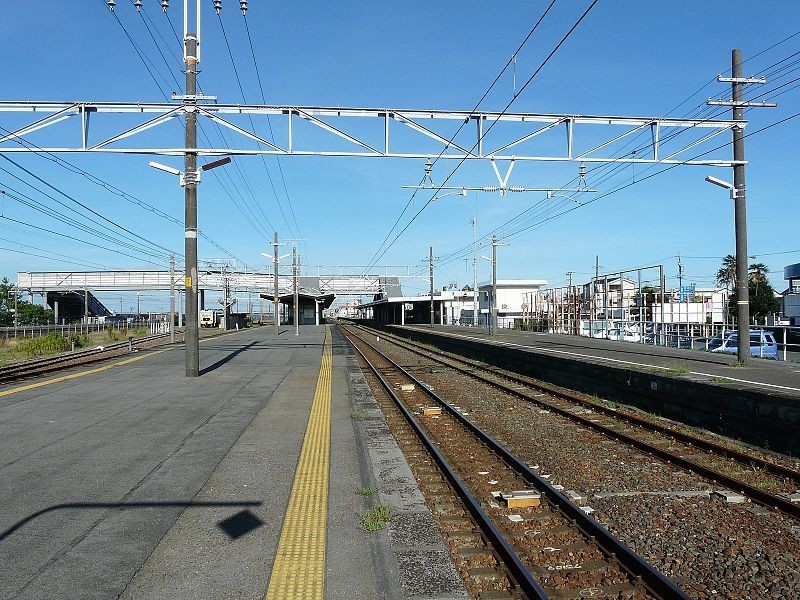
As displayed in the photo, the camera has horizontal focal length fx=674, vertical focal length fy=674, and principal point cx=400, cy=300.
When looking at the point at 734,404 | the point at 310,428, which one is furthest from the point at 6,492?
the point at 734,404

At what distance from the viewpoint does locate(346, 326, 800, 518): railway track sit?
7.54 meters

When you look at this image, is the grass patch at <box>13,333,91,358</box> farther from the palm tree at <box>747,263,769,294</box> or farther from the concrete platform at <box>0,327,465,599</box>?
the palm tree at <box>747,263,769,294</box>

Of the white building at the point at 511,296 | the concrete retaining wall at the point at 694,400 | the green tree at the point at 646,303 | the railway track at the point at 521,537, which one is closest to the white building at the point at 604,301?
the green tree at the point at 646,303

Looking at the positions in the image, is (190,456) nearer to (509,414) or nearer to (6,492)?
(6,492)

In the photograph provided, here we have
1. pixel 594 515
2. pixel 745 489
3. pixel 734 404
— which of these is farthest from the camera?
pixel 734 404

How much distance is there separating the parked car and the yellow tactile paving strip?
23.6 metres

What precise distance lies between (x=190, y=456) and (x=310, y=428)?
2.69 metres

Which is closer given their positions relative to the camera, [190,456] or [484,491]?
[484,491]

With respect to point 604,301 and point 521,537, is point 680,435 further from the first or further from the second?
point 604,301

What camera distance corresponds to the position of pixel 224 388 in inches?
663

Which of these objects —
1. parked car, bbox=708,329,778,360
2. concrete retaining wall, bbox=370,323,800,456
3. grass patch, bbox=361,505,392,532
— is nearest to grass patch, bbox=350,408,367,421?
concrete retaining wall, bbox=370,323,800,456

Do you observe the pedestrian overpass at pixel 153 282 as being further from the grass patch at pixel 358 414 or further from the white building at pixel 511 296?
the grass patch at pixel 358 414

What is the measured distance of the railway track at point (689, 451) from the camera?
7543mm

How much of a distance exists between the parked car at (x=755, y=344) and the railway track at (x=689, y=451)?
15420 mm
